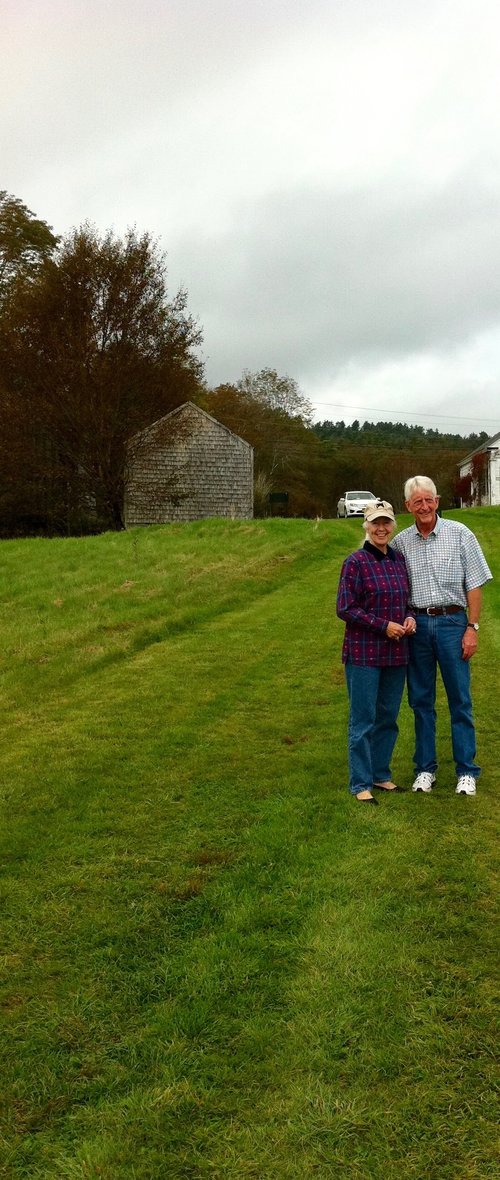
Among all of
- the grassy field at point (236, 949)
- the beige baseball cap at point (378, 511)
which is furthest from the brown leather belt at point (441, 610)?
the grassy field at point (236, 949)

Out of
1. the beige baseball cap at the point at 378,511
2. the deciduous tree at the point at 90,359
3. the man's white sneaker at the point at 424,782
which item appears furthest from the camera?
the deciduous tree at the point at 90,359

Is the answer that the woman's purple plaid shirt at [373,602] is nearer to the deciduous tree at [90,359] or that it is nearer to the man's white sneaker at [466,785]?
the man's white sneaker at [466,785]

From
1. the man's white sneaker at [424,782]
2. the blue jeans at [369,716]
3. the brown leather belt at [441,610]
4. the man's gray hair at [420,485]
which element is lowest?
the man's white sneaker at [424,782]

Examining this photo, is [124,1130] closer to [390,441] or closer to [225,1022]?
[225,1022]

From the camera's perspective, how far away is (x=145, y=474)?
101 feet

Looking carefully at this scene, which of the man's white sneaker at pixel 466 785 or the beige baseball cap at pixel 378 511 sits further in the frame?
the man's white sneaker at pixel 466 785

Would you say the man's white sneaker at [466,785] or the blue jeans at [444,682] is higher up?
the blue jeans at [444,682]

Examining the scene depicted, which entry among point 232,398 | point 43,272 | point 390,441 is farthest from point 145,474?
point 390,441

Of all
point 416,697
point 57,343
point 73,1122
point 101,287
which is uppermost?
point 101,287

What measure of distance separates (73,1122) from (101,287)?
30.1 metres

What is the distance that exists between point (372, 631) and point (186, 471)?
87.9ft

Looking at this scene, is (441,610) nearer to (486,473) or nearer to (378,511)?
(378,511)

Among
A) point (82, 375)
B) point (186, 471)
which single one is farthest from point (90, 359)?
point (186, 471)

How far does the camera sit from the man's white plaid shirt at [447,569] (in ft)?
17.7
